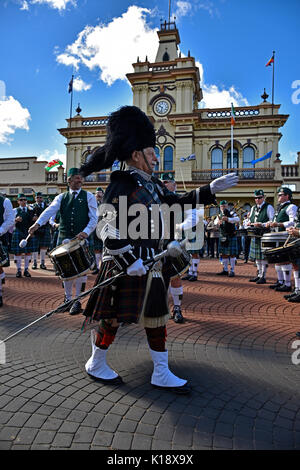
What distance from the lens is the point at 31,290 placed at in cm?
719

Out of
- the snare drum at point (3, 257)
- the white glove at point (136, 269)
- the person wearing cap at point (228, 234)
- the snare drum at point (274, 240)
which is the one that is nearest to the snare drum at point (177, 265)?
the white glove at point (136, 269)

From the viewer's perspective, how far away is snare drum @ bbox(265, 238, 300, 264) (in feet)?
17.7

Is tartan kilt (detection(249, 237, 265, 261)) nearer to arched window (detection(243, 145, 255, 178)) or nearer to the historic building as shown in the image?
the historic building

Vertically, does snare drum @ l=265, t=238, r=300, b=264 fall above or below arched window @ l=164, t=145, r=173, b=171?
below

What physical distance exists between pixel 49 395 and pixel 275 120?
27250 mm

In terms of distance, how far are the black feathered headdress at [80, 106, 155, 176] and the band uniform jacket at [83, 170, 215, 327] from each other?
208 mm

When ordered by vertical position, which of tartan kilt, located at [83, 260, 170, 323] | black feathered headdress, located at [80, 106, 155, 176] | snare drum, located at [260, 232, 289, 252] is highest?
black feathered headdress, located at [80, 106, 155, 176]

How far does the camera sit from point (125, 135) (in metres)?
2.86

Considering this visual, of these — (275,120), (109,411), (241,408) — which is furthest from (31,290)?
(275,120)

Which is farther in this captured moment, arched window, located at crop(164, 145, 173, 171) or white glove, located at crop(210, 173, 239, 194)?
arched window, located at crop(164, 145, 173, 171)

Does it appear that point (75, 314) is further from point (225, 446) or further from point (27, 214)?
point (27, 214)

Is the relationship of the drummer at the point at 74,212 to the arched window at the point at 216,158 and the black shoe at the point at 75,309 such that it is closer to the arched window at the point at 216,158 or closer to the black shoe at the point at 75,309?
the black shoe at the point at 75,309

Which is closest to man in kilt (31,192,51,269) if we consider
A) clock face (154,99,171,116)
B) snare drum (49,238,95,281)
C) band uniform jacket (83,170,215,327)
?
snare drum (49,238,95,281)

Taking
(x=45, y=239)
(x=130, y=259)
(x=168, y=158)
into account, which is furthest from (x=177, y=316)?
(x=168, y=158)
